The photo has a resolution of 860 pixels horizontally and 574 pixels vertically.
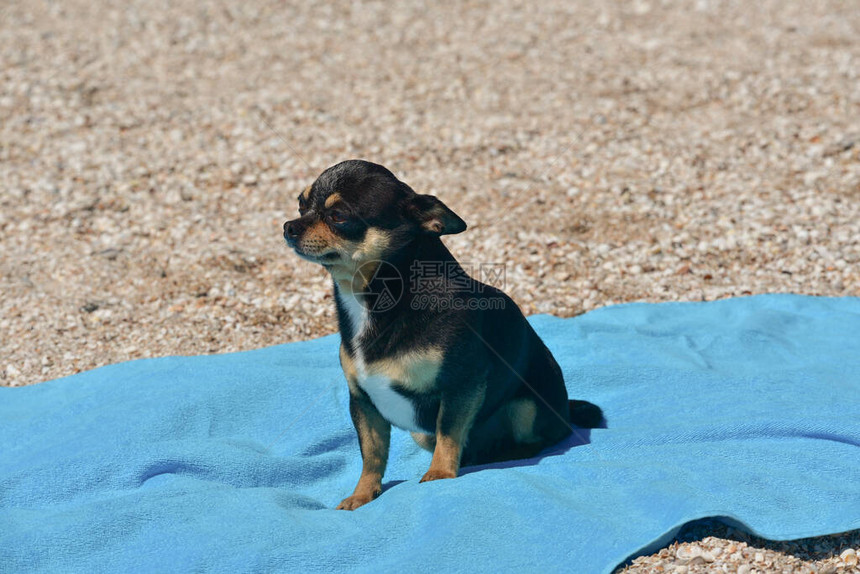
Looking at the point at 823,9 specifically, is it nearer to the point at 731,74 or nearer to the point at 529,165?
the point at 731,74

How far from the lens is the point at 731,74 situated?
11.5 metres

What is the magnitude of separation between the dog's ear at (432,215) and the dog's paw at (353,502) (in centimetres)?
142

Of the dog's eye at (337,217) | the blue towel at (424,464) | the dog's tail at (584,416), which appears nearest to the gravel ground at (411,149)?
the blue towel at (424,464)

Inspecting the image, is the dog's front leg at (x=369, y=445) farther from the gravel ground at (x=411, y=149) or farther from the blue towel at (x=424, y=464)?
the gravel ground at (x=411, y=149)

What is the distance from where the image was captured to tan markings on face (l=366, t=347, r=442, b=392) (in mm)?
4121

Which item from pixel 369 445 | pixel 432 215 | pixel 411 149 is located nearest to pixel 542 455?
pixel 369 445

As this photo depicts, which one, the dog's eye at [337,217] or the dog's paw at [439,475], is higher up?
the dog's eye at [337,217]

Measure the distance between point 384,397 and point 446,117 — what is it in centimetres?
713

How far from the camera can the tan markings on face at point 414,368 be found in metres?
4.12

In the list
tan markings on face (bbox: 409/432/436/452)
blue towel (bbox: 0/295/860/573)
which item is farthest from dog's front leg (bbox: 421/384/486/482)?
tan markings on face (bbox: 409/432/436/452)

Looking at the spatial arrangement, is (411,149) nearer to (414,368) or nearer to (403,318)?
(403,318)

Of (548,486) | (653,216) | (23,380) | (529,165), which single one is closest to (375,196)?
(548,486)

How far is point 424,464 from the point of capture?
16.6 feet

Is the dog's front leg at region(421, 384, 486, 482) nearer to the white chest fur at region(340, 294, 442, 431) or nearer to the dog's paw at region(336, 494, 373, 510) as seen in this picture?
the white chest fur at region(340, 294, 442, 431)
